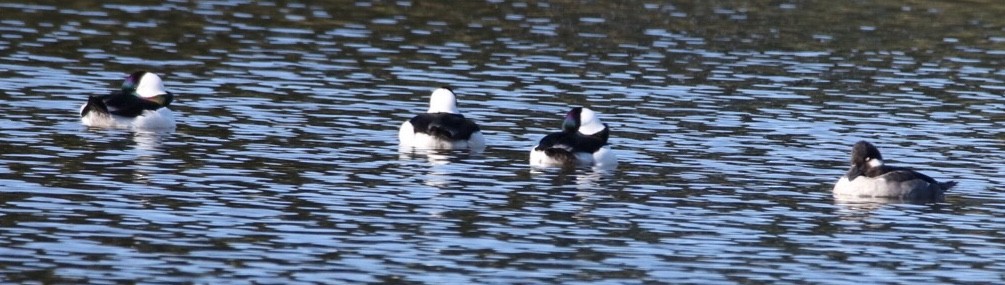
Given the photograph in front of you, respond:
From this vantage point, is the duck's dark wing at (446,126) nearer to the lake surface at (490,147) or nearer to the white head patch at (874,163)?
the lake surface at (490,147)

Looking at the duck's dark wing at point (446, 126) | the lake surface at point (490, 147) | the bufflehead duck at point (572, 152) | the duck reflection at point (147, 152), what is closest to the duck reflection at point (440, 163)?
the lake surface at point (490, 147)

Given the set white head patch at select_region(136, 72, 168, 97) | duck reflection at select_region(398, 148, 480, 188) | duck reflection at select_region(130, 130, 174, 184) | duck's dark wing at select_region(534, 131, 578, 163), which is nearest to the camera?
duck reflection at select_region(130, 130, 174, 184)

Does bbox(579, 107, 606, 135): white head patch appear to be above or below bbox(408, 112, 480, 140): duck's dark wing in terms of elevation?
above

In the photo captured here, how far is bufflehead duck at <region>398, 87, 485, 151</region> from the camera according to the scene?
27656mm

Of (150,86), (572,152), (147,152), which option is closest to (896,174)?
(572,152)

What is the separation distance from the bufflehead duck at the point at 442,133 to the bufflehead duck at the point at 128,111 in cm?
380

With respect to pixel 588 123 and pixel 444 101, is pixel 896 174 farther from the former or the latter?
pixel 444 101

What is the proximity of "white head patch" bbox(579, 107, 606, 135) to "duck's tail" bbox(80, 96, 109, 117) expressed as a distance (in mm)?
7114

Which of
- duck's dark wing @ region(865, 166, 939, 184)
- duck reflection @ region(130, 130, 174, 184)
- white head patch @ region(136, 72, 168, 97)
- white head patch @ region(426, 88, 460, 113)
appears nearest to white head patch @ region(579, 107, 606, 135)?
white head patch @ region(426, 88, 460, 113)

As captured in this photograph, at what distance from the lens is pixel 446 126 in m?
27.8

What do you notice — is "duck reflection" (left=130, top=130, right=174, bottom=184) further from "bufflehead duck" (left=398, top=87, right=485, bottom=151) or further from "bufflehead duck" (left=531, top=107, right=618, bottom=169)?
"bufflehead duck" (left=531, top=107, right=618, bottom=169)

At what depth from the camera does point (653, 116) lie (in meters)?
32.2

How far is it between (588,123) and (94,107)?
7.32 metres

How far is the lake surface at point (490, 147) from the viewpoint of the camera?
1886 cm
